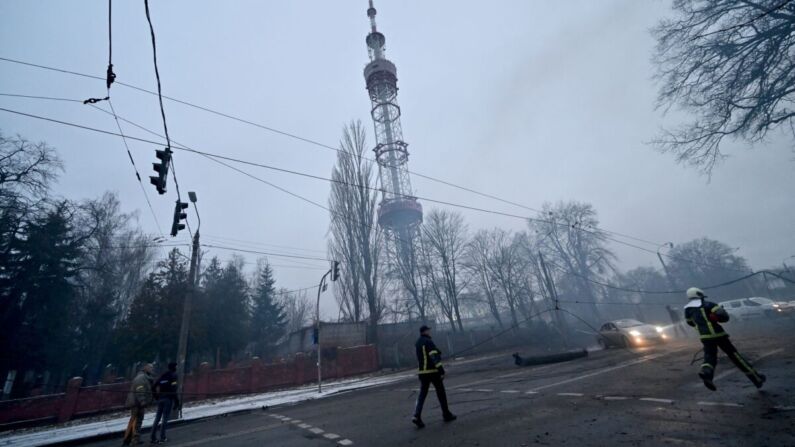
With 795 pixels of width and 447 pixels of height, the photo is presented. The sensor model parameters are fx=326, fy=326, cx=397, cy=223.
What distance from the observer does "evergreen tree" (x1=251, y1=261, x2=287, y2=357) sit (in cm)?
4116

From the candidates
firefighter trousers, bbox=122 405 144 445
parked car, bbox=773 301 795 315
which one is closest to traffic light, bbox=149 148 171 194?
firefighter trousers, bbox=122 405 144 445

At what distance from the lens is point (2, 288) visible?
22359 millimetres

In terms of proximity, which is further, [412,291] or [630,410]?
[412,291]

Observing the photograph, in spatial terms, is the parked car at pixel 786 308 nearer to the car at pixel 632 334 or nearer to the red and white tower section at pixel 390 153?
the car at pixel 632 334

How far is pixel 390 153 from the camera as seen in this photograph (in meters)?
46.5

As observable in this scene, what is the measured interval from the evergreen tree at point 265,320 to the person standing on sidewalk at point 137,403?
3429 cm

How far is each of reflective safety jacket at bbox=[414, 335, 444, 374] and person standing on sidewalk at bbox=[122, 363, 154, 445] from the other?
25.3 ft

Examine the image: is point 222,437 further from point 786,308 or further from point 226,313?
point 786,308

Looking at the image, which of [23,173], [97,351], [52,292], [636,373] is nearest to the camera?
[636,373]

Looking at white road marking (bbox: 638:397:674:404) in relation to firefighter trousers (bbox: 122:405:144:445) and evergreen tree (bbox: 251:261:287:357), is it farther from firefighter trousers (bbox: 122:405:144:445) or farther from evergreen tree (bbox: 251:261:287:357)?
evergreen tree (bbox: 251:261:287:357)

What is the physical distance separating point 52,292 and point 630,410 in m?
35.3

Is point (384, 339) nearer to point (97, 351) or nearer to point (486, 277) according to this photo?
point (486, 277)

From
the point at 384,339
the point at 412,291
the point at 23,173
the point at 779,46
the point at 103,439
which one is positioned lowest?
the point at 103,439

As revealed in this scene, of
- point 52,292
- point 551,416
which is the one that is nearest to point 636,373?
point 551,416
